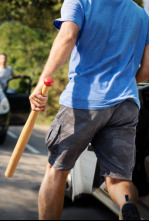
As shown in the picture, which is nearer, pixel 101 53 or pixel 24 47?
pixel 101 53

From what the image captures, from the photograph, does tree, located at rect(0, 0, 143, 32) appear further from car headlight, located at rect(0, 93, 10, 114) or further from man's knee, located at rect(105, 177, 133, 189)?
man's knee, located at rect(105, 177, 133, 189)

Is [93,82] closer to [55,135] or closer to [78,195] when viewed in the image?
[55,135]

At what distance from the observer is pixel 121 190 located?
2760mm

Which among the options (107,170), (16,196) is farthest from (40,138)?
(107,170)

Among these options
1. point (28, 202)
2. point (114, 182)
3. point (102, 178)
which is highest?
point (114, 182)

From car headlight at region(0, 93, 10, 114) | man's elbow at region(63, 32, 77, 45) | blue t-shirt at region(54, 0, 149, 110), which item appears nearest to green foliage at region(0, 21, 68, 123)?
car headlight at region(0, 93, 10, 114)

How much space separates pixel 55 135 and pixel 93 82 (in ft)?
1.27

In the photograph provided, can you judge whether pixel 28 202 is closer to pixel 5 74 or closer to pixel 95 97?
pixel 95 97

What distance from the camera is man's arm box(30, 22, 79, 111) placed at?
8.81 feet

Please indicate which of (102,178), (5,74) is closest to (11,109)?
(5,74)

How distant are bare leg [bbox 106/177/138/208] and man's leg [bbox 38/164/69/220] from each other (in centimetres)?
30

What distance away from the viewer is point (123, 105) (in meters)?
2.82

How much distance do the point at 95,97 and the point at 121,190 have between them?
0.57 m

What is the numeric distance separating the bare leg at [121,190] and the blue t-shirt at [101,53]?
1.58 ft
